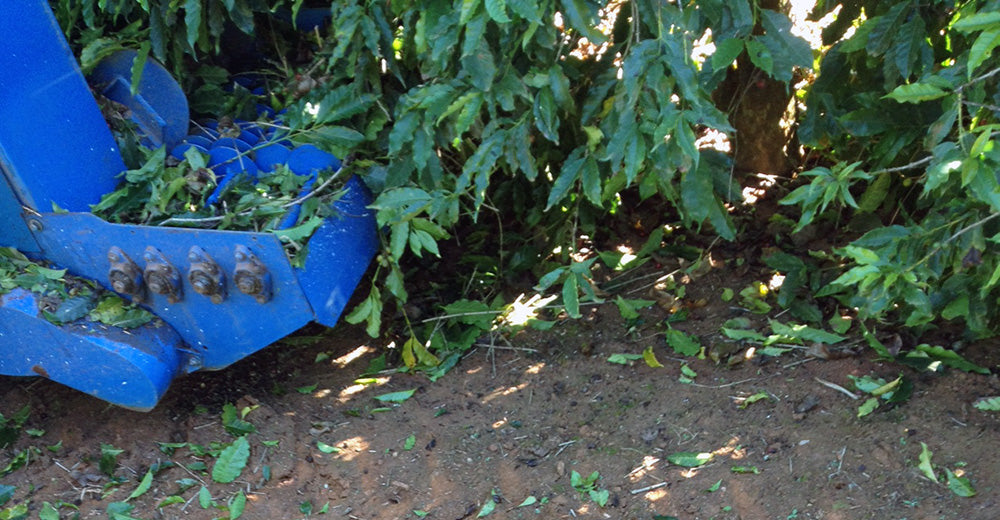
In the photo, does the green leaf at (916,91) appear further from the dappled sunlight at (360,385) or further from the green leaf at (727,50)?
the dappled sunlight at (360,385)

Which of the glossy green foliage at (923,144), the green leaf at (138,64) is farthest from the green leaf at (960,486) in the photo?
the green leaf at (138,64)

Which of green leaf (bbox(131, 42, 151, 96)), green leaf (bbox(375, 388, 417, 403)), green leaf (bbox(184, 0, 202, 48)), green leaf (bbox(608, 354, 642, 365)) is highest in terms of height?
green leaf (bbox(184, 0, 202, 48))

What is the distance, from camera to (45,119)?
2854mm

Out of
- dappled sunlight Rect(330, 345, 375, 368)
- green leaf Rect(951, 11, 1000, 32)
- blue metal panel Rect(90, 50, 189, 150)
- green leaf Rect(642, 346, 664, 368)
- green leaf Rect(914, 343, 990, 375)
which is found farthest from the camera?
dappled sunlight Rect(330, 345, 375, 368)

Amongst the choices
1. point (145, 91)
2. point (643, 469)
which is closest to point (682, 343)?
point (643, 469)

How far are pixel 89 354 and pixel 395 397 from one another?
1005mm

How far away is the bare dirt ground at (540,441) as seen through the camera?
272 cm

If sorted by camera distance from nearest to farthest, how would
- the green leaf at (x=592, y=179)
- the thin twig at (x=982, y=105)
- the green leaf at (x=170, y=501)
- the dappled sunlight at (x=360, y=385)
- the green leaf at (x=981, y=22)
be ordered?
the green leaf at (x=981, y=22) < the thin twig at (x=982, y=105) < the green leaf at (x=592, y=179) < the green leaf at (x=170, y=501) < the dappled sunlight at (x=360, y=385)

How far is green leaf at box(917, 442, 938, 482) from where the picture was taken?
264 cm

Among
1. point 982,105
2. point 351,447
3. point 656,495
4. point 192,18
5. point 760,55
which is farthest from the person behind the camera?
point 351,447

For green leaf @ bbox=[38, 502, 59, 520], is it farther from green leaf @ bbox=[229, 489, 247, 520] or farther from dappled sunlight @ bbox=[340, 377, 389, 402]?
dappled sunlight @ bbox=[340, 377, 389, 402]

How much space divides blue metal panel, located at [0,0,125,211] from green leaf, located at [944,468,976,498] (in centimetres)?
262

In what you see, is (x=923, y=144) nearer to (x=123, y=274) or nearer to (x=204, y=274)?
(x=204, y=274)

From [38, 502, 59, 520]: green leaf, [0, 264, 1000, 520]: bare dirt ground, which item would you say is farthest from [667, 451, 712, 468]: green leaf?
[38, 502, 59, 520]: green leaf
